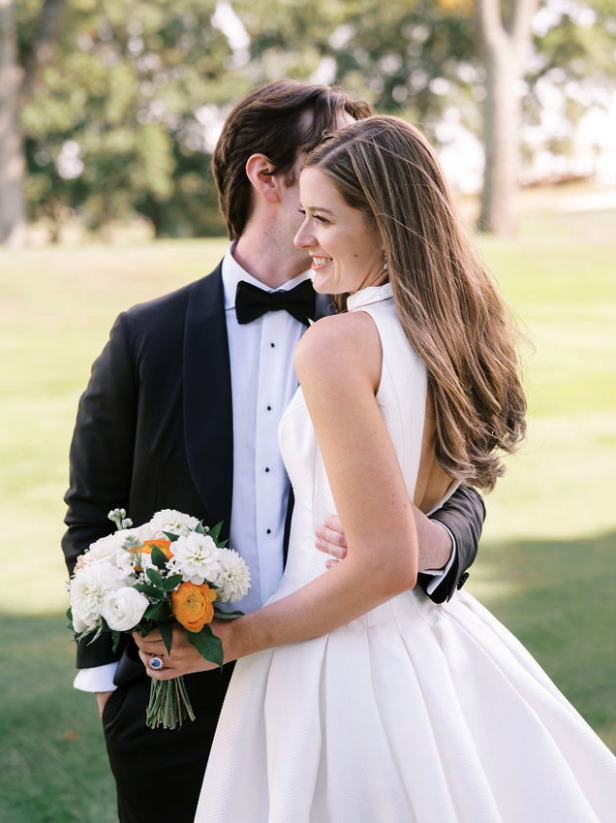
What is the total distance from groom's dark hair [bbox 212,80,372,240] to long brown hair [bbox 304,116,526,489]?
0.63 meters

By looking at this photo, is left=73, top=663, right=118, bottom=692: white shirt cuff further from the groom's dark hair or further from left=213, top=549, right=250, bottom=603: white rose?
the groom's dark hair

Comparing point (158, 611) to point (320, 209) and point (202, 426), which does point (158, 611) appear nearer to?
point (202, 426)

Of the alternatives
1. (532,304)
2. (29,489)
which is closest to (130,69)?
(532,304)

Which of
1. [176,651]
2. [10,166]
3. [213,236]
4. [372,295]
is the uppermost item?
[372,295]

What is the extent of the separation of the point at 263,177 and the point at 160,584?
1.37m

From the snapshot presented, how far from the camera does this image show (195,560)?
2.09 meters

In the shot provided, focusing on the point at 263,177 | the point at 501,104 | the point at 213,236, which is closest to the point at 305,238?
the point at 263,177

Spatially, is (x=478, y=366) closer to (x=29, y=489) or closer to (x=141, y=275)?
(x=29, y=489)

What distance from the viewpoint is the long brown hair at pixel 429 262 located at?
2.12 meters

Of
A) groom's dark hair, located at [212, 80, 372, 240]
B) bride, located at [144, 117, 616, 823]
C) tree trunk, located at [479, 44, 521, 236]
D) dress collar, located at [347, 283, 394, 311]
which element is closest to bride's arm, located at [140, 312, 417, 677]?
bride, located at [144, 117, 616, 823]

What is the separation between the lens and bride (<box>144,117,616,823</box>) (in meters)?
2.01

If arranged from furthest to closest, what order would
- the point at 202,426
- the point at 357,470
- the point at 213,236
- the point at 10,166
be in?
the point at 213,236 < the point at 10,166 < the point at 202,426 < the point at 357,470

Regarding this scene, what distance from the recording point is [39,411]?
12148 millimetres

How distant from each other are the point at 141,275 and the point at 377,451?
16.4 meters
